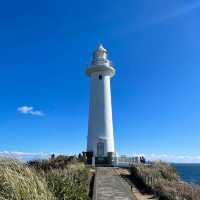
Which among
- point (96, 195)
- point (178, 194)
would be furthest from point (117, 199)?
point (178, 194)

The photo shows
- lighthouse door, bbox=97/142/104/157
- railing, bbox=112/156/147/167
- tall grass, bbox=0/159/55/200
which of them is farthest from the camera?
lighthouse door, bbox=97/142/104/157

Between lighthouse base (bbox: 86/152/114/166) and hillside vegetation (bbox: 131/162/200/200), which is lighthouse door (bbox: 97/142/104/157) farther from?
hillside vegetation (bbox: 131/162/200/200)

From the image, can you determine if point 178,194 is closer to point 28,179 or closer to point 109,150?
point 28,179

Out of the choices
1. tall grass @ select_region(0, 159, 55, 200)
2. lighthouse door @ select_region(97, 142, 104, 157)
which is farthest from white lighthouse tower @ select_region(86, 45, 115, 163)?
tall grass @ select_region(0, 159, 55, 200)

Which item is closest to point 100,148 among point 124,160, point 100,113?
point 124,160

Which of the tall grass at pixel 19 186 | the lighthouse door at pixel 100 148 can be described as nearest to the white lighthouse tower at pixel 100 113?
the lighthouse door at pixel 100 148

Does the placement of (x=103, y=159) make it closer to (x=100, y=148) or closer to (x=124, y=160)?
(x=100, y=148)

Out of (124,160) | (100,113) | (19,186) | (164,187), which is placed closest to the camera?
(19,186)

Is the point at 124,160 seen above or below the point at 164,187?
above

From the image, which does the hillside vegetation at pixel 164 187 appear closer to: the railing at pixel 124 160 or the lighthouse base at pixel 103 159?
the railing at pixel 124 160

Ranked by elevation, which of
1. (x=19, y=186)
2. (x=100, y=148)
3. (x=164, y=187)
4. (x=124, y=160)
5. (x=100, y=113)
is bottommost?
(x=164, y=187)

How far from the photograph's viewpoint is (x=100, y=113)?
26531 millimetres

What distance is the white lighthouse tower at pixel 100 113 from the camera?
2588cm

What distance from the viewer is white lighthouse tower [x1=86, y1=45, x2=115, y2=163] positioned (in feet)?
84.9
